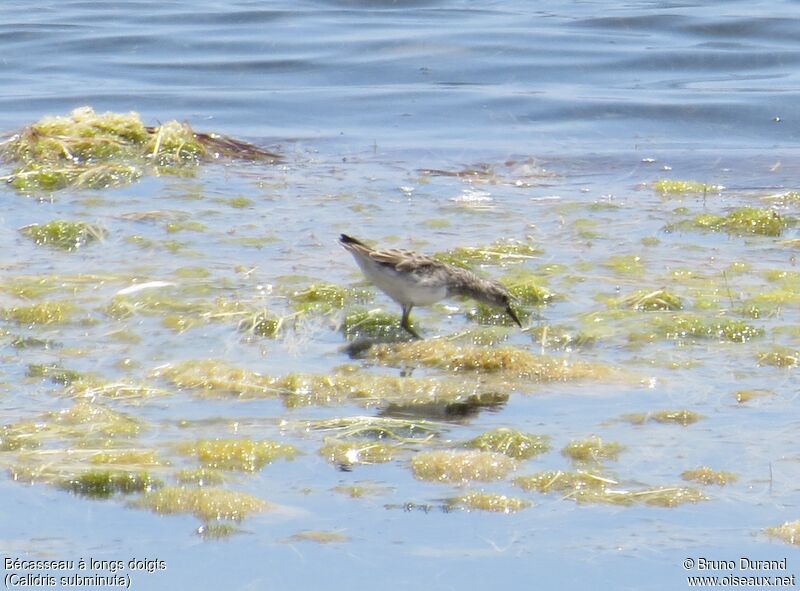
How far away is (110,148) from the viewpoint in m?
11.6

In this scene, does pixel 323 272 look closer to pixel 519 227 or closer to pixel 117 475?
pixel 519 227

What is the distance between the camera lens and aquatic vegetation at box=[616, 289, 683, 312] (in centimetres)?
776

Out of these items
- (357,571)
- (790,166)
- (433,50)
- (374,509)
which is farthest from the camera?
(433,50)

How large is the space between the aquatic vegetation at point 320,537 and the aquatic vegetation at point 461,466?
1.97ft

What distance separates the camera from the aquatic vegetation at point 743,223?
9.49m

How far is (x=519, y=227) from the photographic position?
31.9 feet

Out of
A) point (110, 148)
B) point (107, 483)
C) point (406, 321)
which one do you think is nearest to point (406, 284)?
point (406, 321)

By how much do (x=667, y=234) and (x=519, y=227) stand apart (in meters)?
0.96

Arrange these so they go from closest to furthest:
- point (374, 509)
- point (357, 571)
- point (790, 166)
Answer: point (357, 571) < point (374, 509) < point (790, 166)

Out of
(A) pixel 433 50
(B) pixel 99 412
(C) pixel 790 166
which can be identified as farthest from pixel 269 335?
(A) pixel 433 50

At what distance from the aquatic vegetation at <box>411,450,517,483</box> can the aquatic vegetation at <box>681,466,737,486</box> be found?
2.13 ft

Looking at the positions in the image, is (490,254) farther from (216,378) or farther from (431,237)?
(216,378)

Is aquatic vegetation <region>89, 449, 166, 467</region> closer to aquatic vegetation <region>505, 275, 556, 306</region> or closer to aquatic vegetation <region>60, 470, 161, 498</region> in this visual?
aquatic vegetation <region>60, 470, 161, 498</region>

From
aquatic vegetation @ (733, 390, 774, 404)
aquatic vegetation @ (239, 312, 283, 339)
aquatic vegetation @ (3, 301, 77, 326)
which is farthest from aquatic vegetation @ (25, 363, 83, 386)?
aquatic vegetation @ (733, 390, 774, 404)
